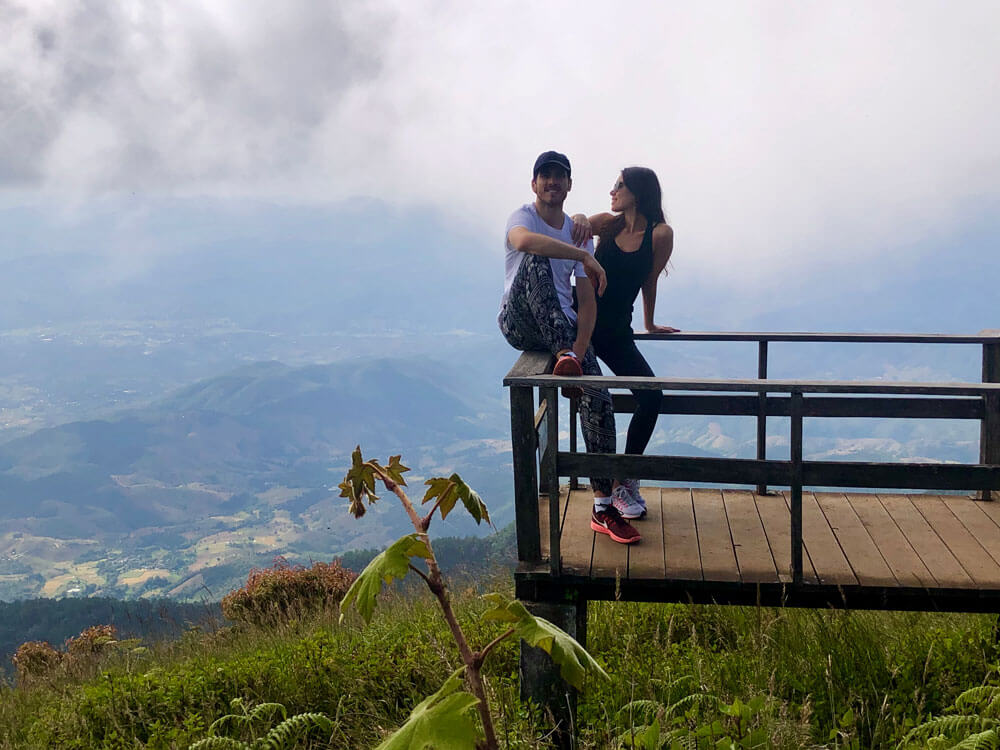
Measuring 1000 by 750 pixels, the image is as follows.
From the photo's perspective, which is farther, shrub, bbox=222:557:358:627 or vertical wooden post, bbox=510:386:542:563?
shrub, bbox=222:557:358:627

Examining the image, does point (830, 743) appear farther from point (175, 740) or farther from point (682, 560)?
point (175, 740)

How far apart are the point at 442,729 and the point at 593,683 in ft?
9.93

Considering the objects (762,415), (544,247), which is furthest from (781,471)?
(544,247)

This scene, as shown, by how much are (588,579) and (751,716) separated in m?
1.18

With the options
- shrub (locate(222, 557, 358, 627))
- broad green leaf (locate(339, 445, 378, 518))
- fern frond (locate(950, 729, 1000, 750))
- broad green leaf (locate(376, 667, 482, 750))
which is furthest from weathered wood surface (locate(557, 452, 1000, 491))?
shrub (locate(222, 557, 358, 627))

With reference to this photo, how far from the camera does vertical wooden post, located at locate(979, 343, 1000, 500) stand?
555 centimetres

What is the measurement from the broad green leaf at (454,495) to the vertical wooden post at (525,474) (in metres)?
2.18

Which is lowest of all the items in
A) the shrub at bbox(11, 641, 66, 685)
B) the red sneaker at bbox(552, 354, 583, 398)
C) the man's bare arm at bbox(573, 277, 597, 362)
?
the shrub at bbox(11, 641, 66, 685)

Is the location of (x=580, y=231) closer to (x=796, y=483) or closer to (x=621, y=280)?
(x=621, y=280)

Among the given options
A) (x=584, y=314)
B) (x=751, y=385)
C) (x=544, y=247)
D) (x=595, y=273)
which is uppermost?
(x=544, y=247)

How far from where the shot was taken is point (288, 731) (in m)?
4.09

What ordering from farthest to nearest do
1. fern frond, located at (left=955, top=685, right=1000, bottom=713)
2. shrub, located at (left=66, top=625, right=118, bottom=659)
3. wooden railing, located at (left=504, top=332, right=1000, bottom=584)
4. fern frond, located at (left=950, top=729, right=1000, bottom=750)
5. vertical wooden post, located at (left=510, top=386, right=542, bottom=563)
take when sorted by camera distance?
shrub, located at (left=66, top=625, right=118, bottom=659) < vertical wooden post, located at (left=510, top=386, right=542, bottom=563) < wooden railing, located at (left=504, top=332, right=1000, bottom=584) < fern frond, located at (left=955, top=685, right=1000, bottom=713) < fern frond, located at (left=950, top=729, right=1000, bottom=750)

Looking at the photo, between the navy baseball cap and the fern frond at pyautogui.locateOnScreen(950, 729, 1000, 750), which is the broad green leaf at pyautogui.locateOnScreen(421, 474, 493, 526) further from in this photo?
the navy baseball cap

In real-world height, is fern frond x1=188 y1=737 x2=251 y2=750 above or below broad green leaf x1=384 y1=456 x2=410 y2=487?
below
